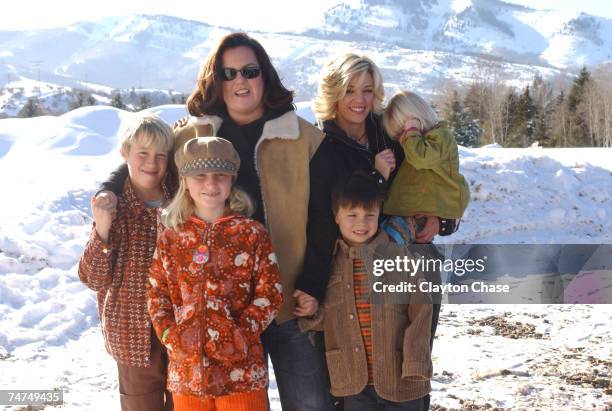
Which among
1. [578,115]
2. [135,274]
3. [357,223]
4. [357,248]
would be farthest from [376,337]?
[578,115]

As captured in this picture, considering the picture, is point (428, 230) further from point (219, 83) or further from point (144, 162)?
point (144, 162)

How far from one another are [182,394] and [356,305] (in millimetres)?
844

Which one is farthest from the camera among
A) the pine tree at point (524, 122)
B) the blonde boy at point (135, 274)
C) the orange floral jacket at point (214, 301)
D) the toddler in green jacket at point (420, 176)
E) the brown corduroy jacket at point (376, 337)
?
the pine tree at point (524, 122)

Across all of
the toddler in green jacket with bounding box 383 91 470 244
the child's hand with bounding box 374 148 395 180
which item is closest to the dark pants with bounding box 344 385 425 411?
the toddler in green jacket with bounding box 383 91 470 244

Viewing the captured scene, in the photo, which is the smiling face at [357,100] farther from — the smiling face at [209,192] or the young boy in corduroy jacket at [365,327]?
Answer: the smiling face at [209,192]

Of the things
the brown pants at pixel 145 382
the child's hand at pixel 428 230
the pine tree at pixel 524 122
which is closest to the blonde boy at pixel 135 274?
the brown pants at pixel 145 382

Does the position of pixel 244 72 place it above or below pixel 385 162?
above

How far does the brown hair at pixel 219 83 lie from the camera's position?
2.78 meters

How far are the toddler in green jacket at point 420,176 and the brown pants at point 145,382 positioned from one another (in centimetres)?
122

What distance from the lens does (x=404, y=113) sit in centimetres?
303

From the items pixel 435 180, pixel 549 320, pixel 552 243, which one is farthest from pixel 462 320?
pixel 552 243

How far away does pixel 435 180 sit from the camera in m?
3.09

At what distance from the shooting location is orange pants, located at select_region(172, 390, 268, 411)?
2.54 meters

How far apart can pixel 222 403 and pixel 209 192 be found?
34.2 inches
